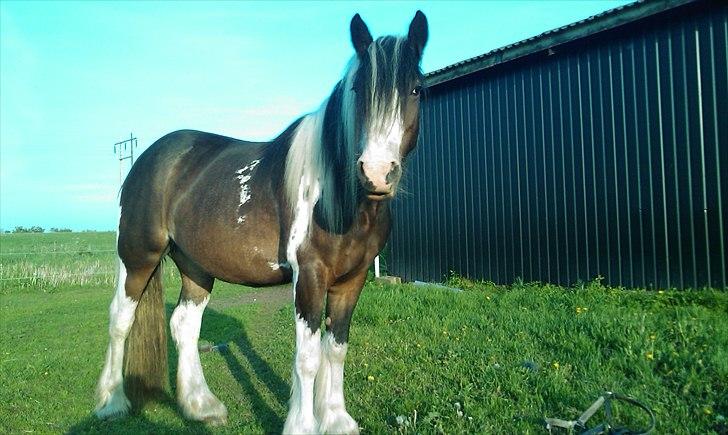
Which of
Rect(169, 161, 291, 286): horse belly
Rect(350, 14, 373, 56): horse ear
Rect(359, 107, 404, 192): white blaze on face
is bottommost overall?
Rect(169, 161, 291, 286): horse belly

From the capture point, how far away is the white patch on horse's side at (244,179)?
11.8 feet

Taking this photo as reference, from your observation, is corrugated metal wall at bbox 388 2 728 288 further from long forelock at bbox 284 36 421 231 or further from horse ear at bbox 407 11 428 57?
horse ear at bbox 407 11 428 57

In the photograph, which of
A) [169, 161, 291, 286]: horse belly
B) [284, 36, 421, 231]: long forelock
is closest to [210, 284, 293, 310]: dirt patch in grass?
[169, 161, 291, 286]: horse belly

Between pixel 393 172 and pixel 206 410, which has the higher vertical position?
pixel 393 172

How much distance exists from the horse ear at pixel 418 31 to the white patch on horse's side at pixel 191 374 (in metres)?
2.82

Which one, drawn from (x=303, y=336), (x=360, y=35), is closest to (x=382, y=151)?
(x=360, y=35)

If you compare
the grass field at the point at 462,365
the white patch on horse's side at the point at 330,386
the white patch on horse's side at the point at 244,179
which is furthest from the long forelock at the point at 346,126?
the grass field at the point at 462,365

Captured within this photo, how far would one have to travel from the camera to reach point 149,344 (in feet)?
14.4

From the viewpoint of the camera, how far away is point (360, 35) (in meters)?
2.88

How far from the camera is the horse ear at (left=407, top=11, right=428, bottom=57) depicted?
2.90 m

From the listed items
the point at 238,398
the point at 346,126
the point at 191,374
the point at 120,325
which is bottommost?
the point at 238,398

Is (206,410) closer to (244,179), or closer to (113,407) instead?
(113,407)

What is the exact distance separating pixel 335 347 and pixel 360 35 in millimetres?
1946

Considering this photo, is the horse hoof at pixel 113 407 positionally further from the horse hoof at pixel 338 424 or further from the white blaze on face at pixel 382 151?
the white blaze on face at pixel 382 151
